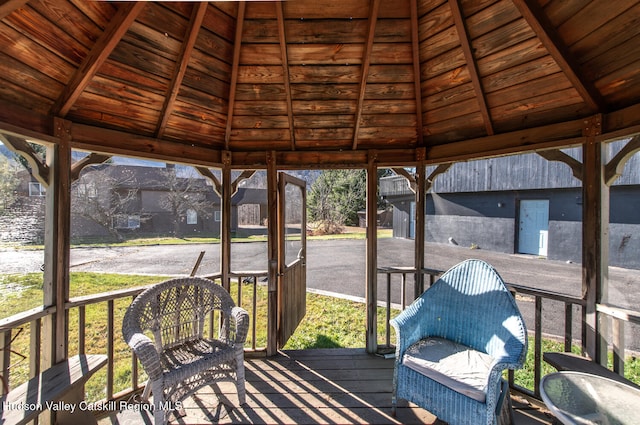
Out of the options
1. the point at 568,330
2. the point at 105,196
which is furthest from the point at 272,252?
the point at 105,196

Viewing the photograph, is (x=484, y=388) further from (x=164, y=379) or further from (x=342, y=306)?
(x=342, y=306)

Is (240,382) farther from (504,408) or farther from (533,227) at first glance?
(533,227)

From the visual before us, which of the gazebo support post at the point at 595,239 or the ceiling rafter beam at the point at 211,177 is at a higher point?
the ceiling rafter beam at the point at 211,177

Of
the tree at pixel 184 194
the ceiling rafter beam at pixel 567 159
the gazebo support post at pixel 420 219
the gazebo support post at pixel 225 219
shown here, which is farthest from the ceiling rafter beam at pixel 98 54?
the tree at pixel 184 194

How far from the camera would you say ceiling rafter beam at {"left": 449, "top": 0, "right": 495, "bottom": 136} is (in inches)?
78.7

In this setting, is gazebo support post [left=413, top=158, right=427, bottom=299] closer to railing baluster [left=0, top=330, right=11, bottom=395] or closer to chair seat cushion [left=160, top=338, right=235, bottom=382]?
chair seat cushion [left=160, top=338, right=235, bottom=382]

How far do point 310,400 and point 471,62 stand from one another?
10.1 feet

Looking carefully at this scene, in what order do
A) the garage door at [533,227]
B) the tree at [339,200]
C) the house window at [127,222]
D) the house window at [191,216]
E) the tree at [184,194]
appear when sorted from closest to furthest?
the house window at [127,222], the tree at [184,194], the house window at [191,216], the garage door at [533,227], the tree at [339,200]

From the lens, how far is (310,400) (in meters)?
2.34

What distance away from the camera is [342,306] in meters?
5.22

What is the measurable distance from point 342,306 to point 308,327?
105cm

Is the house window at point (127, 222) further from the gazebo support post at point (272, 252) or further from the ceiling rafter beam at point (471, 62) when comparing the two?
the ceiling rafter beam at point (471, 62)

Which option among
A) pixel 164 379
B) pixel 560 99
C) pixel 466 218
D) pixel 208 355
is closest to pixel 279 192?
pixel 208 355

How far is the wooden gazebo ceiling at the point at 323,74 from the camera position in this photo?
183cm
